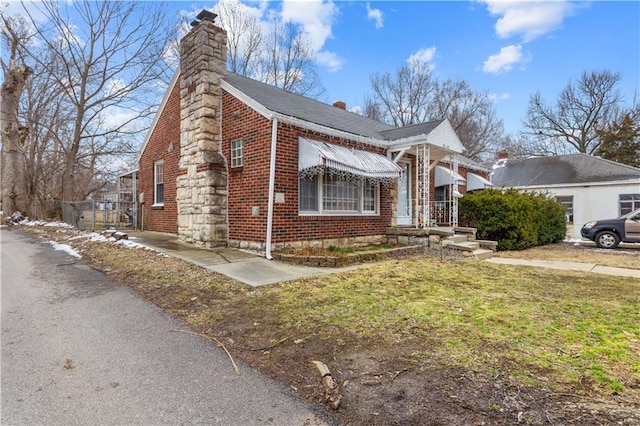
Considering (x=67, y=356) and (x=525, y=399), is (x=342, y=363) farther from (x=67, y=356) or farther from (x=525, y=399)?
(x=67, y=356)

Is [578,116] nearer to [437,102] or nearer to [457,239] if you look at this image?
[437,102]

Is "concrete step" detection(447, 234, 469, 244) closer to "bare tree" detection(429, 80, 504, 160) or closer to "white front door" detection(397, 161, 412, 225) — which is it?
"white front door" detection(397, 161, 412, 225)

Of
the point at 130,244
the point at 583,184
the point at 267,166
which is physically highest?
the point at 583,184

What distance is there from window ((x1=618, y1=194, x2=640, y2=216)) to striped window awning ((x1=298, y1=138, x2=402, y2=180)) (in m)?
16.1

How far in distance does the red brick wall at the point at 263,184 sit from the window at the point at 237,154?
12cm

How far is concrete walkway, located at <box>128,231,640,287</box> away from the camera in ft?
20.1

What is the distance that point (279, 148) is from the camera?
8.06 m

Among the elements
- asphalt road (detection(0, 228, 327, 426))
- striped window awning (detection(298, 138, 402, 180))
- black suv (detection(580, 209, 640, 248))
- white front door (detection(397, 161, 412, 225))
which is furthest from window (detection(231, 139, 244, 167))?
black suv (detection(580, 209, 640, 248))

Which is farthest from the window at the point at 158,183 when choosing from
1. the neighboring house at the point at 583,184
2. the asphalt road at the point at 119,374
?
the neighboring house at the point at 583,184

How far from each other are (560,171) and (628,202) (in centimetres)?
398

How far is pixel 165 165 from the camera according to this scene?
480 inches

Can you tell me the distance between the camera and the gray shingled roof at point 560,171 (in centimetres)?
1868

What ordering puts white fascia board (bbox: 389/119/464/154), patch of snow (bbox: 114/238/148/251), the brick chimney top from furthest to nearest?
white fascia board (bbox: 389/119/464/154) < the brick chimney top < patch of snow (bbox: 114/238/148/251)

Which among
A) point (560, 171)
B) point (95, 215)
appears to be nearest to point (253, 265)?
point (95, 215)
